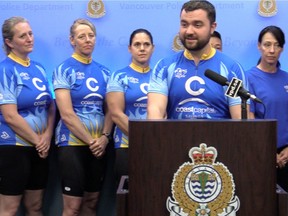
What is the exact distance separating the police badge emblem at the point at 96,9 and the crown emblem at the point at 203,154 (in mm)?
2216

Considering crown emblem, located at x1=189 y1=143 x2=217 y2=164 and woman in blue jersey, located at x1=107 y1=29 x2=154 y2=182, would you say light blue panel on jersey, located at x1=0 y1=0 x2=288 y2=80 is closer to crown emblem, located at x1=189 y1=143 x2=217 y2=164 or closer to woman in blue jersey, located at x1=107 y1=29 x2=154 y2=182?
Answer: woman in blue jersey, located at x1=107 y1=29 x2=154 y2=182

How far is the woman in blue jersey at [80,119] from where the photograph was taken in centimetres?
296

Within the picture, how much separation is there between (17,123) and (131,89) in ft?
2.36

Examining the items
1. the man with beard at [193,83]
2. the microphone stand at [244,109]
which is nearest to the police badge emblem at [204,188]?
the microphone stand at [244,109]

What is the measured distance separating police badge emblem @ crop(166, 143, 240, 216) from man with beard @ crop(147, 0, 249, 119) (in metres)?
0.49

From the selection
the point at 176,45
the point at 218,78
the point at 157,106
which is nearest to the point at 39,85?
the point at 176,45

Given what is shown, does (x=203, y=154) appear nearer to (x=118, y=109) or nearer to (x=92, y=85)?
(x=118, y=109)

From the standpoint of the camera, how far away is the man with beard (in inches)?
79.3

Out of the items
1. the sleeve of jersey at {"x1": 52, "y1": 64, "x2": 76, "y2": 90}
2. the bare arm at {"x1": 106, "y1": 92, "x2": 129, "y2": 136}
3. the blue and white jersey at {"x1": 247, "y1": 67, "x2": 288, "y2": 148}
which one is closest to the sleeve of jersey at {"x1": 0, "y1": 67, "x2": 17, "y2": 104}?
the sleeve of jersey at {"x1": 52, "y1": 64, "x2": 76, "y2": 90}

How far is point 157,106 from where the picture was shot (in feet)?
6.60

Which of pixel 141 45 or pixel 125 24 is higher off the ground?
pixel 125 24

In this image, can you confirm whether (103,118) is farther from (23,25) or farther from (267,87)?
(267,87)

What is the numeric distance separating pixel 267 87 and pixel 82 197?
1.34m

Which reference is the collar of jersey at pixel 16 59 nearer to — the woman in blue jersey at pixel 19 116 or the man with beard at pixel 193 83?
the woman in blue jersey at pixel 19 116
